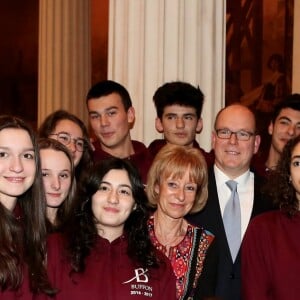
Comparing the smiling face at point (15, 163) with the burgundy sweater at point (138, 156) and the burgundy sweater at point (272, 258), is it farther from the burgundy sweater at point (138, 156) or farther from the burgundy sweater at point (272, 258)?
the burgundy sweater at point (138, 156)

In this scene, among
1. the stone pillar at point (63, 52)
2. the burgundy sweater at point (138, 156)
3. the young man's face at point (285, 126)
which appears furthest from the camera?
the stone pillar at point (63, 52)

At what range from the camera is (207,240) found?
422cm

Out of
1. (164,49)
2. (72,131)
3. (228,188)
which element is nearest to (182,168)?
(228,188)

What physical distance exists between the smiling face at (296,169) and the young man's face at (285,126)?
1.10 metres

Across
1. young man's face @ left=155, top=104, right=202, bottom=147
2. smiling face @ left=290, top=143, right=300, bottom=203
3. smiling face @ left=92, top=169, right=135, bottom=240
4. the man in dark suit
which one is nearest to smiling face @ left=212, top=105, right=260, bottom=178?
the man in dark suit

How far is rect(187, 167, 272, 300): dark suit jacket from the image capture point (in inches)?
174

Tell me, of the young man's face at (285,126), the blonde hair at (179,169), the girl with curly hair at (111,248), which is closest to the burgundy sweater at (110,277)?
the girl with curly hair at (111,248)

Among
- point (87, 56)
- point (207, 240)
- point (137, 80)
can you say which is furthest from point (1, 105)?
point (207, 240)

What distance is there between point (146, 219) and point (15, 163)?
2.87 feet

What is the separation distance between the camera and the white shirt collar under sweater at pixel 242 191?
463 centimetres

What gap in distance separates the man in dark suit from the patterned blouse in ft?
0.92

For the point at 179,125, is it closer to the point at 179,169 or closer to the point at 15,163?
the point at 179,169

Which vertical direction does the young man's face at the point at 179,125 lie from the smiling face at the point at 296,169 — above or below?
above

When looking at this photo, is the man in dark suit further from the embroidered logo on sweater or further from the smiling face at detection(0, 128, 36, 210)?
the smiling face at detection(0, 128, 36, 210)
